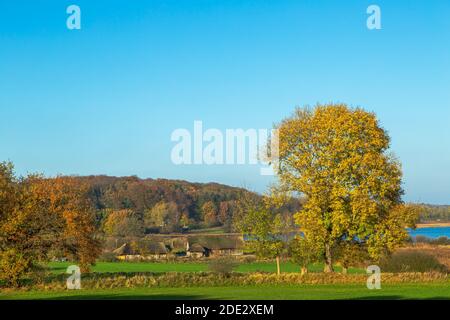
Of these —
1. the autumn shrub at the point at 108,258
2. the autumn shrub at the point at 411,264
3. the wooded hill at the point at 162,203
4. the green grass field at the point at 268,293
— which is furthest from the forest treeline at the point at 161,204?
the green grass field at the point at 268,293

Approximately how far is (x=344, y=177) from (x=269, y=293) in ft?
46.8

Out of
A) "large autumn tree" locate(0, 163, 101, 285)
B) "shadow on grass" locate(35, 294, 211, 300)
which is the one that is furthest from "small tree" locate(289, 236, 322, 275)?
"shadow on grass" locate(35, 294, 211, 300)

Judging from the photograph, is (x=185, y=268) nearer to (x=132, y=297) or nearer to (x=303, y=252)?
(x=303, y=252)

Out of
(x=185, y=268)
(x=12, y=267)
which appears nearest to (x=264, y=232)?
(x=12, y=267)

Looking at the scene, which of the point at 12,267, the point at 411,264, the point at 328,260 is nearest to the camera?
the point at 12,267

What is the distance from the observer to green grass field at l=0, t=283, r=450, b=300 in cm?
3216

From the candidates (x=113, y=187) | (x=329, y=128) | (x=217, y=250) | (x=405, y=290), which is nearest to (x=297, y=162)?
(x=329, y=128)

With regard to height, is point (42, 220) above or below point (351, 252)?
above

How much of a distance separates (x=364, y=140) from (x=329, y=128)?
110 inches

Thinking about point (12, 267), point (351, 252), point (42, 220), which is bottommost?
point (12, 267)

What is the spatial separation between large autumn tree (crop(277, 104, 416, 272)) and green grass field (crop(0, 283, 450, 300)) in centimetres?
719

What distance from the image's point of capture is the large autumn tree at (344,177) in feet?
149

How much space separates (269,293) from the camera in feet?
112

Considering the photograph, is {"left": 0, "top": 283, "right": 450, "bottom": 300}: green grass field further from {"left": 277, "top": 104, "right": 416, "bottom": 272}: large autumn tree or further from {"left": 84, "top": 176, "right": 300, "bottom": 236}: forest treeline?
{"left": 84, "top": 176, "right": 300, "bottom": 236}: forest treeline
